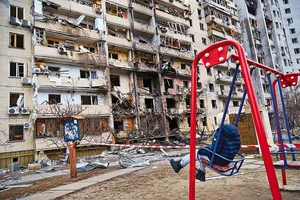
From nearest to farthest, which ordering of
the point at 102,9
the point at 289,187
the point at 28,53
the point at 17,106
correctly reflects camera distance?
the point at 289,187 < the point at 17,106 < the point at 28,53 < the point at 102,9

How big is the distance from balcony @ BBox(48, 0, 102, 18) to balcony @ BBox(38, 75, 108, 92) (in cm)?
747

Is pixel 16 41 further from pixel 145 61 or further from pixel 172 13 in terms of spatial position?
pixel 172 13

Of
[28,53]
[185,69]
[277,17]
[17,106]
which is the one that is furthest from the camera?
[277,17]

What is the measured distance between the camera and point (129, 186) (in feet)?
18.2

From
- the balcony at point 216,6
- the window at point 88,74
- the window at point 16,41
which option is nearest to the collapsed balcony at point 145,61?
the window at point 88,74

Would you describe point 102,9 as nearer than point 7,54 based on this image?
No

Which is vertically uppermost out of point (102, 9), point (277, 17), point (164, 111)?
point (277, 17)

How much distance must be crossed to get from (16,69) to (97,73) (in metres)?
7.33

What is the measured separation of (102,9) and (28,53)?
382 inches

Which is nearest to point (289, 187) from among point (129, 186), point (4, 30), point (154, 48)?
point (129, 186)

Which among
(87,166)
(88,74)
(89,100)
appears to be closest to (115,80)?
(88,74)

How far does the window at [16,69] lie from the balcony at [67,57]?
1733 millimetres

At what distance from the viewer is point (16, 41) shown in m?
18.1

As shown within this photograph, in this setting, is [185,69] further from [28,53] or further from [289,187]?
[289,187]
